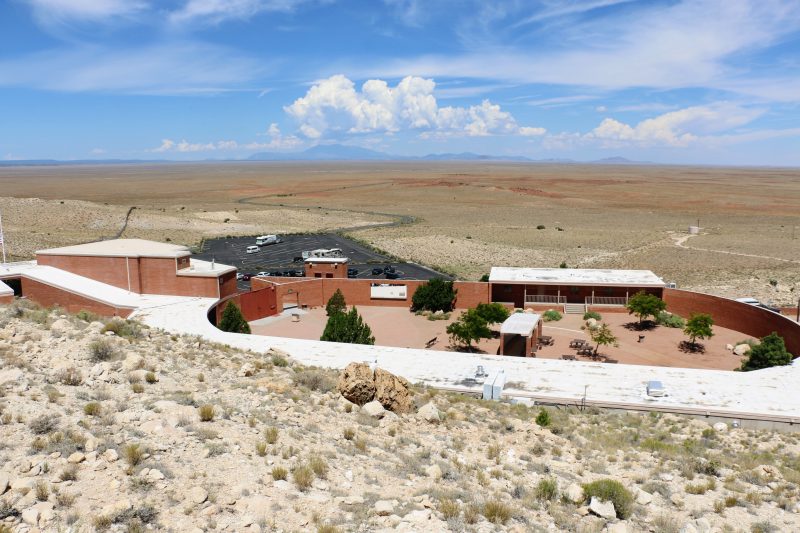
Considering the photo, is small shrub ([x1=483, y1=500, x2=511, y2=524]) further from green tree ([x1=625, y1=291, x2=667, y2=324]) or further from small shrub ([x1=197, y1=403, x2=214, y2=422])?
green tree ([x1=625, y1=291, x2=667, y2=324])

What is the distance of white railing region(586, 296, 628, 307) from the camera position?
3769 cm

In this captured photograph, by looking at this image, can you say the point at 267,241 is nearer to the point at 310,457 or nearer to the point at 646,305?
the point at 646,305

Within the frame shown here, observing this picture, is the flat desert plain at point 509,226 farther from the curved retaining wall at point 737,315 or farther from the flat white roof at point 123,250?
the flat white roof at point 123,250

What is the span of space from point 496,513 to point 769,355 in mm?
18891

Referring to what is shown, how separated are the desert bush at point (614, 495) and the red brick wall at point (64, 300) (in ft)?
83.3

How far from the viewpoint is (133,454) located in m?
10.1

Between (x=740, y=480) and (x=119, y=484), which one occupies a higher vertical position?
(x=119, y=484)

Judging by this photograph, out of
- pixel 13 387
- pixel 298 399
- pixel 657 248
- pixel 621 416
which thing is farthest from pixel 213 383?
pixel 657 248

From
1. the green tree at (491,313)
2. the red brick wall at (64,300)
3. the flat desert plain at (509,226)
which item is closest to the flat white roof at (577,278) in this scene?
the green tree at (491,313)

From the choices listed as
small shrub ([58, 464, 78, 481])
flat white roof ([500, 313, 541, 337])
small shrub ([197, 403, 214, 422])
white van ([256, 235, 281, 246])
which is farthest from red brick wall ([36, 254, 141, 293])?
white van ([256, 235, 281, 246])

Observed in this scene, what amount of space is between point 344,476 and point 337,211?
102338mm

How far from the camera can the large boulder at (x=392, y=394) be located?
51.3 ft

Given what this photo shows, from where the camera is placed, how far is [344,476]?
11188 mm

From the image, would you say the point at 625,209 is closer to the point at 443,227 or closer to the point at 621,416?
the point at 443,227
